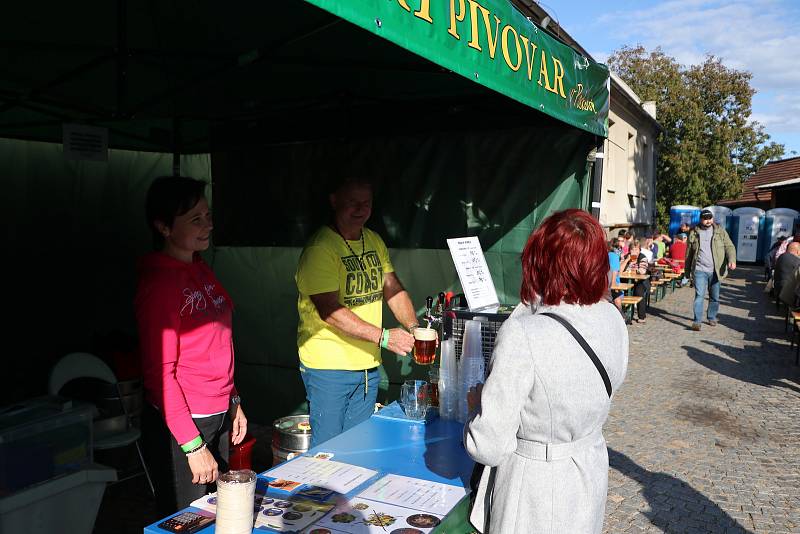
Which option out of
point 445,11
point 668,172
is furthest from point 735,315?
point 668,172

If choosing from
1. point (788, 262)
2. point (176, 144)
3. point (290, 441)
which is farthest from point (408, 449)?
point (788, 262)

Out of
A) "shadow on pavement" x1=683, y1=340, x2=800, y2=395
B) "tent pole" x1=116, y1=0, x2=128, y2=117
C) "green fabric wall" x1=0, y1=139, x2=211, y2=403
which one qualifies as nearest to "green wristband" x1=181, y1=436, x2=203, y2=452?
"tent pole" x1=116, y1=0, x2=128, y2=117

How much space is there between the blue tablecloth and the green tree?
25.9 meters

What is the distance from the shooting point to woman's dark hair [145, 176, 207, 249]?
2246 millimetres

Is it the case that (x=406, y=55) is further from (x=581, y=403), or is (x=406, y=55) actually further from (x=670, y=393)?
(x=670, y=393)

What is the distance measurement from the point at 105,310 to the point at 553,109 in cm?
426

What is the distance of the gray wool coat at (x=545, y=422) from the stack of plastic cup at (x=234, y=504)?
60cm

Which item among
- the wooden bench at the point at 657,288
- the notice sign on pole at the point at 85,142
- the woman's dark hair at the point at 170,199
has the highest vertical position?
the notice sign on pole at the point at 85,142

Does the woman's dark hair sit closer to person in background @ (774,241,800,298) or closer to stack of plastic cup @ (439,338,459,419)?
stack of plastic cup @ (439,338,459,419)

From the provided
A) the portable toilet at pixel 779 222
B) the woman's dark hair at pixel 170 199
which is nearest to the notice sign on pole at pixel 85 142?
the woman's dark hair at pixel 170 199

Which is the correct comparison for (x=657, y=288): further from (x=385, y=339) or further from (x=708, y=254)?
(x=385, y=339)

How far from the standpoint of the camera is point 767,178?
32812 millimetres

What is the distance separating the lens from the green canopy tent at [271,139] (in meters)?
3.13

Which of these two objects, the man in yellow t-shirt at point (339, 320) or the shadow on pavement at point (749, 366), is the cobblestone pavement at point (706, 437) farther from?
the man in yellow t-shirt at point (339, 320)
